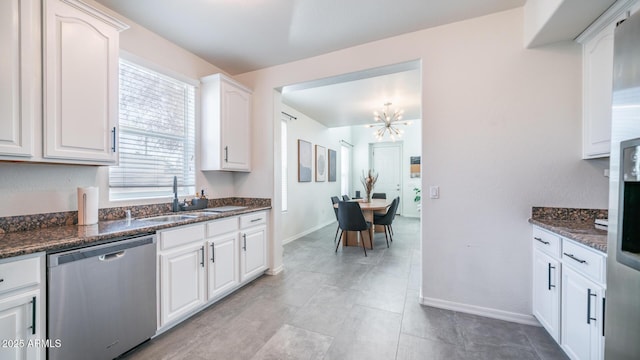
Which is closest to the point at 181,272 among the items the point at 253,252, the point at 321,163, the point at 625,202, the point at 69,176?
the point at 253,252

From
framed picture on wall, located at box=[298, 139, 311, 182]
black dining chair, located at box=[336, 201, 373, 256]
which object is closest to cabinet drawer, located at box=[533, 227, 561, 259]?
black dining chair, located at box=[336, 201, 373, 256]

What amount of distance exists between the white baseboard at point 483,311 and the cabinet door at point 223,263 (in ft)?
6.18

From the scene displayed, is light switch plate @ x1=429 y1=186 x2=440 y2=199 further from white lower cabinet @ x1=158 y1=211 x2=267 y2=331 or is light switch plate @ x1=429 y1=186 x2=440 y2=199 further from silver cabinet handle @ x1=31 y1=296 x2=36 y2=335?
silver cabinet handle @ x1=31 y1=296 x2=36 y2=335

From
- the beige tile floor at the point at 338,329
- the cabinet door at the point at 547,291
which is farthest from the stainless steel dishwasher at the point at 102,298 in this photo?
the cabinet door at the point at 547,291

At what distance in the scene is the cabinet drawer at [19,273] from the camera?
45.1 inches

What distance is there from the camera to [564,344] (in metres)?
1.59

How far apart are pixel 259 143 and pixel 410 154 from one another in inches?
224

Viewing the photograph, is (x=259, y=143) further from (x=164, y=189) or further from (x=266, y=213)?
(x=164, y=189)

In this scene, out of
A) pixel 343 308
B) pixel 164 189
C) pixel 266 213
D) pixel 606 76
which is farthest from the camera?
pixel 266 213

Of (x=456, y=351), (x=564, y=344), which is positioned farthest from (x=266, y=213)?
(x=564, y=344)

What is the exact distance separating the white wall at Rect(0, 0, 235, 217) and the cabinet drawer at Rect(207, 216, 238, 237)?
2.14 feet

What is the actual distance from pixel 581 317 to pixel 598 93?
1.50m

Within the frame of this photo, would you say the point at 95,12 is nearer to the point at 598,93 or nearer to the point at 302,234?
the point at 598,93

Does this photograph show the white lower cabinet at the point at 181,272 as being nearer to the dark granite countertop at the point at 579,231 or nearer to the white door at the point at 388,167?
the dark granite countertop at the point at 579,231
